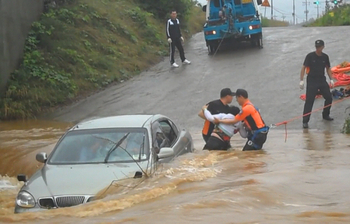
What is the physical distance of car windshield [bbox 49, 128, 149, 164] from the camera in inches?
319

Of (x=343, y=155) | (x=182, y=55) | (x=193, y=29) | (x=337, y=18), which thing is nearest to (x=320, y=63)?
(x=343, y=155)

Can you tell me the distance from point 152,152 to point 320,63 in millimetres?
6049

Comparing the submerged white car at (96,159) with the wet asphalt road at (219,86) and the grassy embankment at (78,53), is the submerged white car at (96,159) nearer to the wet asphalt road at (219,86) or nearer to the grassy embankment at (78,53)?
the wet asphalt road at (219,86)

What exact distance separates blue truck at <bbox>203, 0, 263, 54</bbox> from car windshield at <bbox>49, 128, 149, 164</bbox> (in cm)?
1436

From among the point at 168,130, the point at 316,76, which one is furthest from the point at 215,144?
the point at 316,76

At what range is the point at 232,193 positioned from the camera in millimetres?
6641

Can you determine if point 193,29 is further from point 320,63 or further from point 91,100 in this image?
point 320,63

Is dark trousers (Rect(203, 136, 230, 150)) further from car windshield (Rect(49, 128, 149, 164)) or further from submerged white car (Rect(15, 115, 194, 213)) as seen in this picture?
car windshield (Rect(49, 128, 149, 164))

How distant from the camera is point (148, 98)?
58.1ft

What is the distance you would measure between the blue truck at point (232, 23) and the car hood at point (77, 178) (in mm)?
15191

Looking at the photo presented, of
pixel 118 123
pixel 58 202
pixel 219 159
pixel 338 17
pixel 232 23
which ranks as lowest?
pixel 338 17

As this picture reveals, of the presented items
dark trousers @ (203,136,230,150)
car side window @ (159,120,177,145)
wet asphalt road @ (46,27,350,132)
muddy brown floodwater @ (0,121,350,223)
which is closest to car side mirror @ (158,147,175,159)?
muddy brown floodwater @ (0,121,350,223)

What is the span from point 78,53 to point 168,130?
441 inches

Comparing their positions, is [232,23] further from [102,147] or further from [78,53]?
[102,147]
